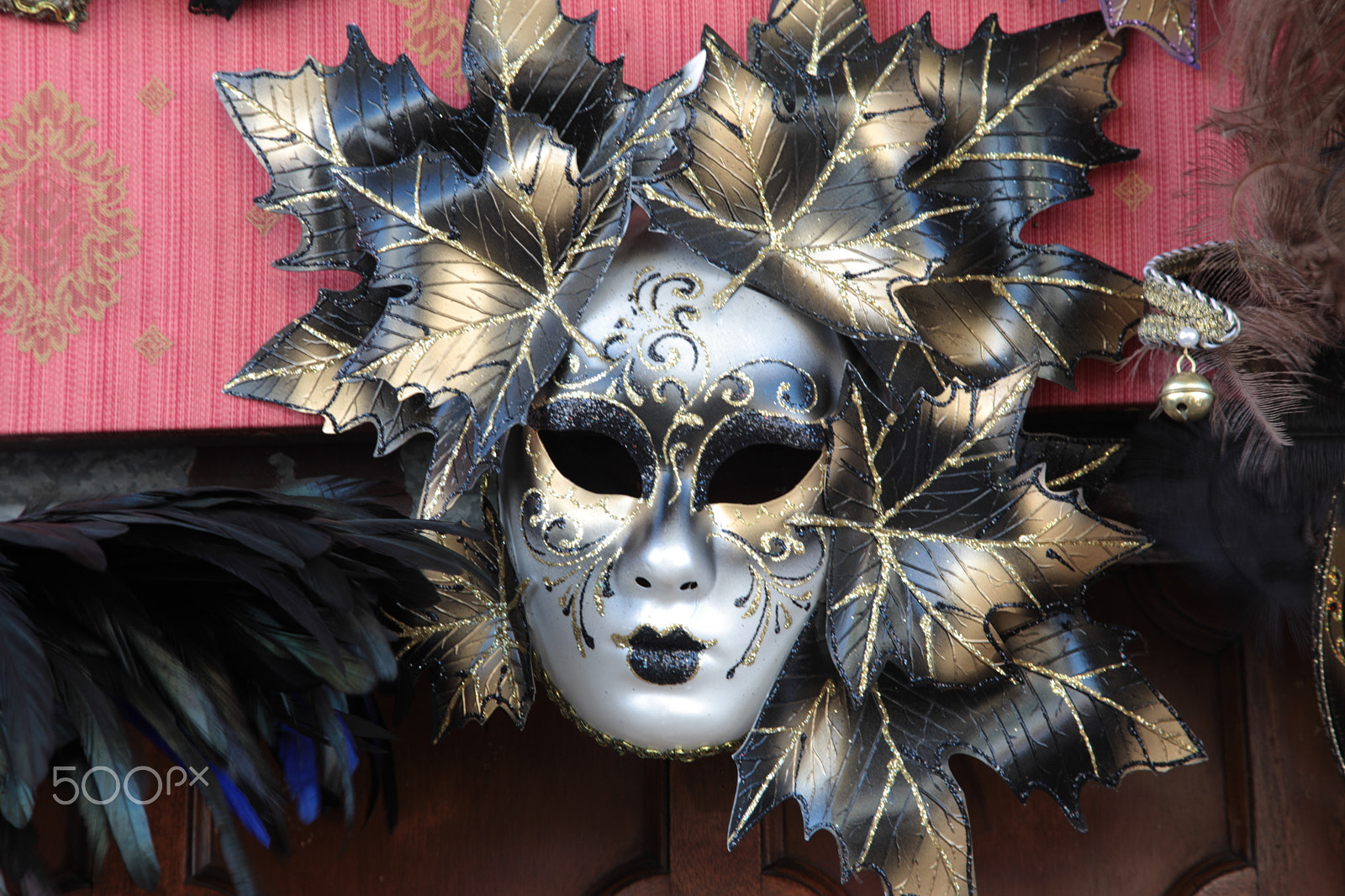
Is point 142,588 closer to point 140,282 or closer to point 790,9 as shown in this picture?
point 140,282

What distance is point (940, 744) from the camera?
773mm

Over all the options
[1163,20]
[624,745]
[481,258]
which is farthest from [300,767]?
[1163,20]

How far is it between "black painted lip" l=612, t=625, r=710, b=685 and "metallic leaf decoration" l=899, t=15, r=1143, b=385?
0.89ft

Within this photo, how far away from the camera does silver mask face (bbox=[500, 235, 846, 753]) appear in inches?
28.6

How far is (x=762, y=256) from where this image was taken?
73cm

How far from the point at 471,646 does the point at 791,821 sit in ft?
1.04

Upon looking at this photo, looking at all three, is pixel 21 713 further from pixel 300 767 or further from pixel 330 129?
pixel 330 129

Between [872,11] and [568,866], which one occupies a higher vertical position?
[872,11]

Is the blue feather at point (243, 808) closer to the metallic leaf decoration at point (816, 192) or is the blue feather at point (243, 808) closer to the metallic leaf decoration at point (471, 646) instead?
the metallic leaf decoration at point (471, 646)

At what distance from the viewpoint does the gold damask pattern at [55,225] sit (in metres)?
0.87

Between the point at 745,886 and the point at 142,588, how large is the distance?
0.53 metres

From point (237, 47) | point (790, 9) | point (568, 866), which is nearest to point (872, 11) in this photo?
point (790, 9)

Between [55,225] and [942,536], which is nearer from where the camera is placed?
[942,536]

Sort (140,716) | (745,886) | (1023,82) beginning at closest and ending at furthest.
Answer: (140,716) < (1023,82) < (745,886)
